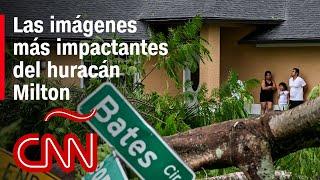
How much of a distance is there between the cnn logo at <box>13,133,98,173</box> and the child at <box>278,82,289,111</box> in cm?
104

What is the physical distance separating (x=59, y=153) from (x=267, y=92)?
1.43 meters

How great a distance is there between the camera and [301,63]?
5.90 metres

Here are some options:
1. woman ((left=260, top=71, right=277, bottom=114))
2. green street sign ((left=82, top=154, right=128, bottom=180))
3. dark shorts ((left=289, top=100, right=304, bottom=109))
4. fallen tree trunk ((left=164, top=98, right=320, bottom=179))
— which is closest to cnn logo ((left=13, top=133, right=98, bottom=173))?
green street sign ((left=82, top=154, right=128, bottom=180))

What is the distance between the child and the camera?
15.5ft

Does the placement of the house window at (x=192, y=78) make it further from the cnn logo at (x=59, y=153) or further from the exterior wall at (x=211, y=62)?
the cnn logo at (x=59, y=153)

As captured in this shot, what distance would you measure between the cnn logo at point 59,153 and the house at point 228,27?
27 cm

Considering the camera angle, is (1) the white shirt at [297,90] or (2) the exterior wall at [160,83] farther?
(1) the white shirt at [297,90]

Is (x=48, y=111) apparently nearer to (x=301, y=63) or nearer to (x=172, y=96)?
(x=172, y=96)

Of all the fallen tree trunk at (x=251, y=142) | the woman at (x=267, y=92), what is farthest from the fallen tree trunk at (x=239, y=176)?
the woman at (x=267, y=92)

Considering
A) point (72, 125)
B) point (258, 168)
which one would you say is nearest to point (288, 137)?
point (258, 168)

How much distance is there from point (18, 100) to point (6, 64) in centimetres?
17

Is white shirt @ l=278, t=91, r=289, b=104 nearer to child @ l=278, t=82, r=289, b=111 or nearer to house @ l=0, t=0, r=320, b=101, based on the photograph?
child @ l=278, t=82, r=289, b=111

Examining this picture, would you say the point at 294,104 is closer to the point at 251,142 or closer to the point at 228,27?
the point at 251,142

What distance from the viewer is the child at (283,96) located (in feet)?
15.5
